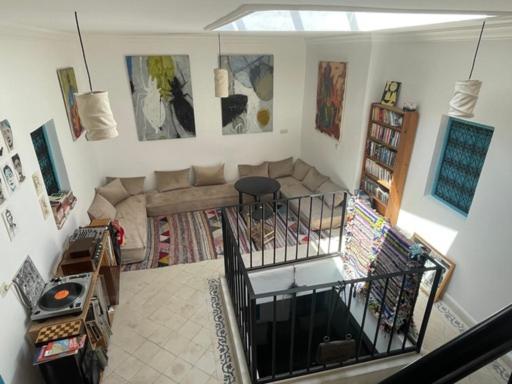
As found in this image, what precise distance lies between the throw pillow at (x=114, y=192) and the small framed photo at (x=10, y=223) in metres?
2.87

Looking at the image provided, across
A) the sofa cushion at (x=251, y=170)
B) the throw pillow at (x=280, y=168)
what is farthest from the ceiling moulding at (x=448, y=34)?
the sofa cushion at (x=251, y=170)

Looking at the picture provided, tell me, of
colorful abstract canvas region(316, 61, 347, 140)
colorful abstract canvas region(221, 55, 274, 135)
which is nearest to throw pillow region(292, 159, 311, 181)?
colorful abstract canvas region(316, 61, 347, 140)

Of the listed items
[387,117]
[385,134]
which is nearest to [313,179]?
[385,134]

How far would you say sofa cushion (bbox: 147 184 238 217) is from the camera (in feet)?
18.9

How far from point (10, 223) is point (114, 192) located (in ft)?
10.1

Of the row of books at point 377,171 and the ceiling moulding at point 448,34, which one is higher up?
the ceiling moulding at point 448,34

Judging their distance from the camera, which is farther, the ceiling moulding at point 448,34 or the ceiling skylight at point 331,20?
the ceiling moulding at point 448,34

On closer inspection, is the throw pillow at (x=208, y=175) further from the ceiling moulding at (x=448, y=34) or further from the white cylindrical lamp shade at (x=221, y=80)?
the ceiling moulding at (x=448, y=34)

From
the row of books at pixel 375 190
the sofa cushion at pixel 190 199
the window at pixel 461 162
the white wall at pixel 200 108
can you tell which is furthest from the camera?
the sofa cushion at pixel 190 199

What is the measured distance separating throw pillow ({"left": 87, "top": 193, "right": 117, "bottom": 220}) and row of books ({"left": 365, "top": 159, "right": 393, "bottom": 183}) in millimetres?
3966

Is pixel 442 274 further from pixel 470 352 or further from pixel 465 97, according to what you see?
pixel 470 352

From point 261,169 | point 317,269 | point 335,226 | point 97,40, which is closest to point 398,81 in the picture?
point 335,226

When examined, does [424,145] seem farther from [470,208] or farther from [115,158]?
[115,158]

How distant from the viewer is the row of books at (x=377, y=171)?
455cm
